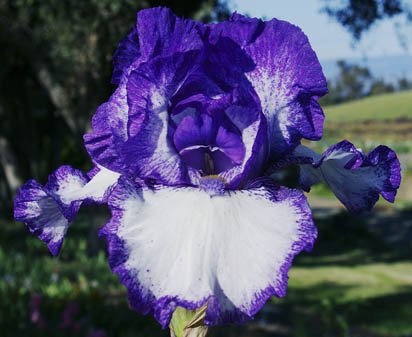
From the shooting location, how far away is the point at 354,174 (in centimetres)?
83

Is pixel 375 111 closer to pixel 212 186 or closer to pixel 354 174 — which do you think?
pixel 354 174

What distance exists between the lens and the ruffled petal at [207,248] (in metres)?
0.65

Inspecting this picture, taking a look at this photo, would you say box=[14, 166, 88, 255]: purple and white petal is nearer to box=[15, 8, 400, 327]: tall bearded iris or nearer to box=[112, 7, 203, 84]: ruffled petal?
box=[15, 8, 400, 327]: tall bearded iris

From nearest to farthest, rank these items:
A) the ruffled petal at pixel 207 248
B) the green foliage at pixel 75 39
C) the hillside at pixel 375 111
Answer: the ruffled petal at pixel 207 248, the green foliage at pixel 75 39, the hillside at pixel 375 111

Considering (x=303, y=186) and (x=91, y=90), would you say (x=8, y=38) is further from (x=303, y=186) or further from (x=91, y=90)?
(x=303, y=186)

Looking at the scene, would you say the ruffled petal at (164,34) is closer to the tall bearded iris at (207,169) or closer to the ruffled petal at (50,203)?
the tall bearded iris at (207,169)

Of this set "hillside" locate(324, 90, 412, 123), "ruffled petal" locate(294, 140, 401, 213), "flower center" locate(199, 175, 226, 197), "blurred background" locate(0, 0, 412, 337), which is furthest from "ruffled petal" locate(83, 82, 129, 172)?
"hillside" locate(324, 90, 412, 123)

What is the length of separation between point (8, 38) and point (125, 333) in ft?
15.3

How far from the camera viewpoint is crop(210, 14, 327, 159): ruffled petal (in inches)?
29.9

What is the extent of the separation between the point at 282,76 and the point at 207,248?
253mm

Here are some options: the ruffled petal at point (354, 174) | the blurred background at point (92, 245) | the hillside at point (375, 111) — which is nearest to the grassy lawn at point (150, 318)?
the blurred background at point (92, 245)

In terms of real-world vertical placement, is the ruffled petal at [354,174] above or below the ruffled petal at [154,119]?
below

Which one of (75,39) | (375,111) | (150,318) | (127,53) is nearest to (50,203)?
(127,53)

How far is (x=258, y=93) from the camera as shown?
786 millimetres
